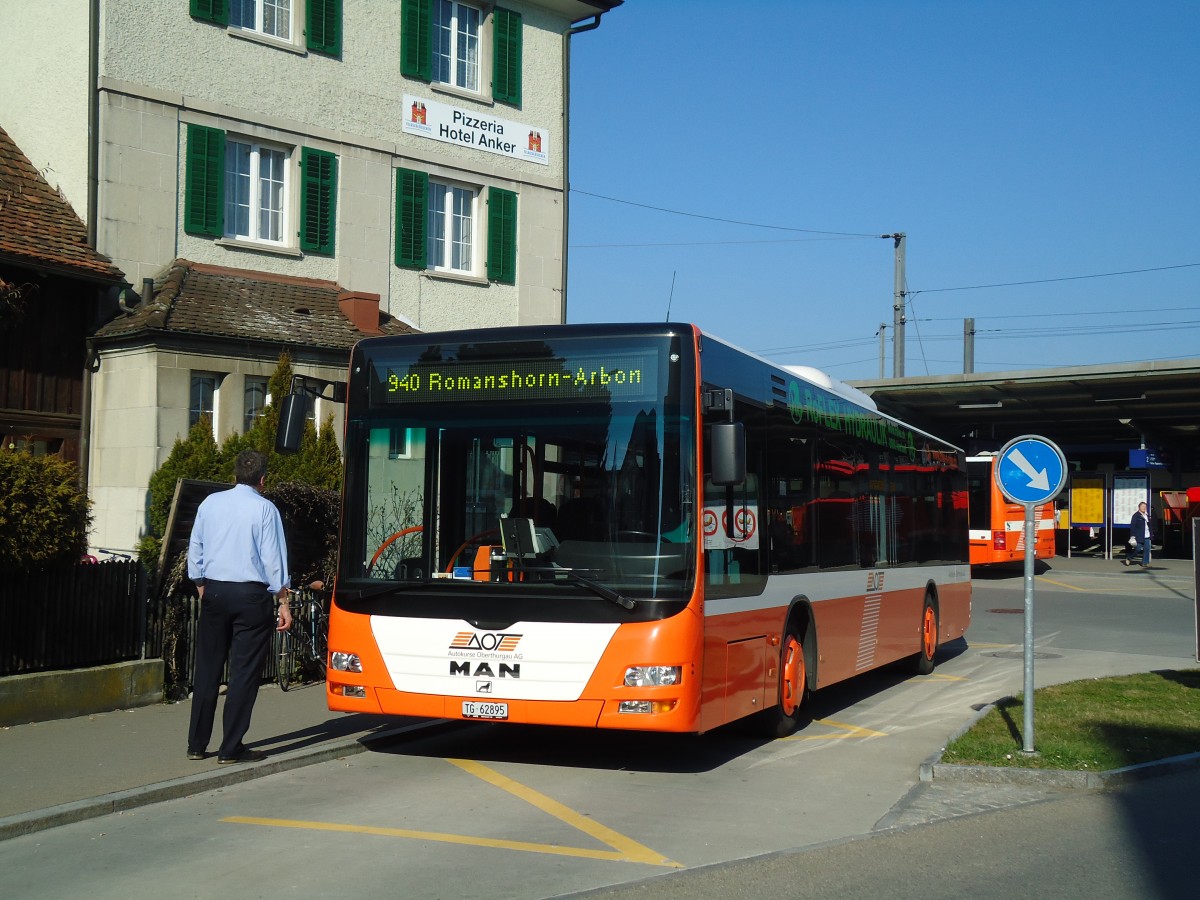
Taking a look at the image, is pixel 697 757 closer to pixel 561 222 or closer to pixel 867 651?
pixel 867 651

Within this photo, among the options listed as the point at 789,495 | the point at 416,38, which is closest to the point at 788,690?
the point at 789,495

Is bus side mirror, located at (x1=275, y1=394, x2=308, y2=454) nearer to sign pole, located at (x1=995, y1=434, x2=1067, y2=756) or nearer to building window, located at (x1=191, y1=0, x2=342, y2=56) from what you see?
→ sign pole, located at (x1=995, y1=434, x2=1067, y2=756)

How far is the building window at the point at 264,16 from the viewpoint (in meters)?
19.8

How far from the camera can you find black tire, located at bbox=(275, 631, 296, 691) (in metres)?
11.9

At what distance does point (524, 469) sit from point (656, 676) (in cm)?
168

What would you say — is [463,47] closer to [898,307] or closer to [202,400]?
[202,400]

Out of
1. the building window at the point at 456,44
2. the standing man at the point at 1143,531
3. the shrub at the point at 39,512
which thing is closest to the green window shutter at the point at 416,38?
the building window at the point at 456,44

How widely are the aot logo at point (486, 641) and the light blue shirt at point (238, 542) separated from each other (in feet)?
3.77

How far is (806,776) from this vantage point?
8.85 meters

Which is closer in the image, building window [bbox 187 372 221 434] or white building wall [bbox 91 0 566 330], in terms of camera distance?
building window [bbox 187 372 221 434]

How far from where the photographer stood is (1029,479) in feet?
31.2

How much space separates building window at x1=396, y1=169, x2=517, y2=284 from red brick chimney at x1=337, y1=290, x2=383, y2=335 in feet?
6.15

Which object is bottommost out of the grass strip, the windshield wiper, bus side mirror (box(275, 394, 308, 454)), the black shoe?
the grass strip


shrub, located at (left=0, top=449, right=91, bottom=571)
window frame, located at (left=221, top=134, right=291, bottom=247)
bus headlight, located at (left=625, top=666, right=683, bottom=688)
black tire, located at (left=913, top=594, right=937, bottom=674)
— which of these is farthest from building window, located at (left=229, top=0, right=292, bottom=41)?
bus headlight, located at (left=625, top=666, right=683, bottom=688)
